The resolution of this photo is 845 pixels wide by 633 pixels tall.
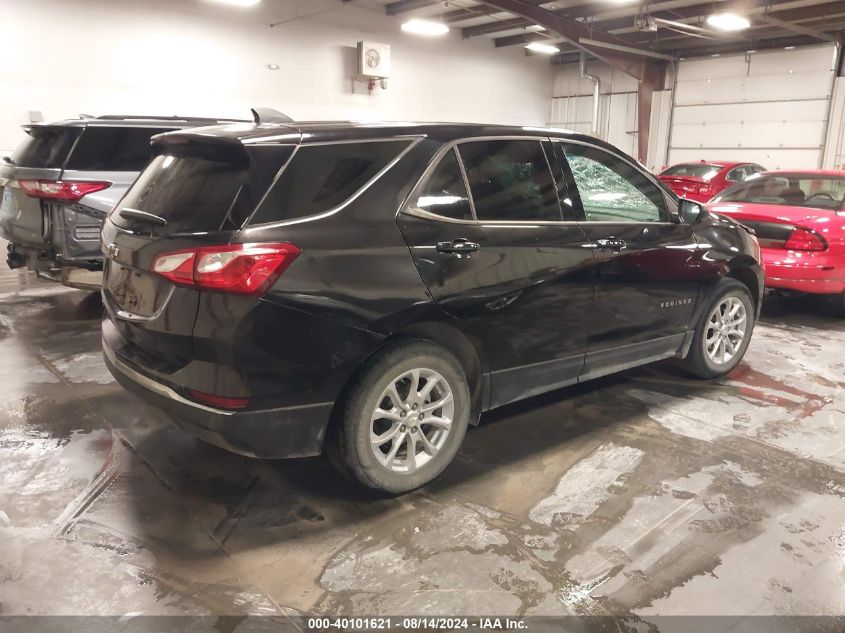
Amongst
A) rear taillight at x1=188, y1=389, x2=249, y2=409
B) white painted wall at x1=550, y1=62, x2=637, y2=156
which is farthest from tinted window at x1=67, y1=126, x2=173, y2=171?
white painted wall at x1=550, y1=62, x2=637, y2=156

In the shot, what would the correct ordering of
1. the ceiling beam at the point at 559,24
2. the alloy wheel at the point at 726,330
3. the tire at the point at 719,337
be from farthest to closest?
1. the ceiling beam at the point at 559,24
2. the alloy wheel at the point at 726,330
3. the tire at the point at 719,337

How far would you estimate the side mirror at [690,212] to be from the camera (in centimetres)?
389

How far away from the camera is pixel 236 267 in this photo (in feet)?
7.43

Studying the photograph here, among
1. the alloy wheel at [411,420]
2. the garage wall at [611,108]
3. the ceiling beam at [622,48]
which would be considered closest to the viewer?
the alloy wheel at [411,420]

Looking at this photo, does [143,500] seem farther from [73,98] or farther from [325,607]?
[73,98]

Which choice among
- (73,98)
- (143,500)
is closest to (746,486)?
(143,500)

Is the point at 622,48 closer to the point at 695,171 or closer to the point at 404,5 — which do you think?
the point at 695,171

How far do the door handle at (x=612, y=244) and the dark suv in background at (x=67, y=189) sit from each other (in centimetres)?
388

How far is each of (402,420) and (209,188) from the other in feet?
4.13

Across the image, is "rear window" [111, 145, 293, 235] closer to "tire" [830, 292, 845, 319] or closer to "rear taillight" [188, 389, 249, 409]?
"rear taillight" [188, 389, 249, 409]

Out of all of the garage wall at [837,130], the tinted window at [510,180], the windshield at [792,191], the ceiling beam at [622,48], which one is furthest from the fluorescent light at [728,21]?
the tinted window at [510,180]

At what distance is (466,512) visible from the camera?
107 inches

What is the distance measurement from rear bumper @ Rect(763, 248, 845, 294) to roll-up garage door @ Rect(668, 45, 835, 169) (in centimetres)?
1079

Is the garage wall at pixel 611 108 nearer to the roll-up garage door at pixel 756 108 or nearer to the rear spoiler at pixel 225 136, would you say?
the roll-up garage door at pixel 756 108
